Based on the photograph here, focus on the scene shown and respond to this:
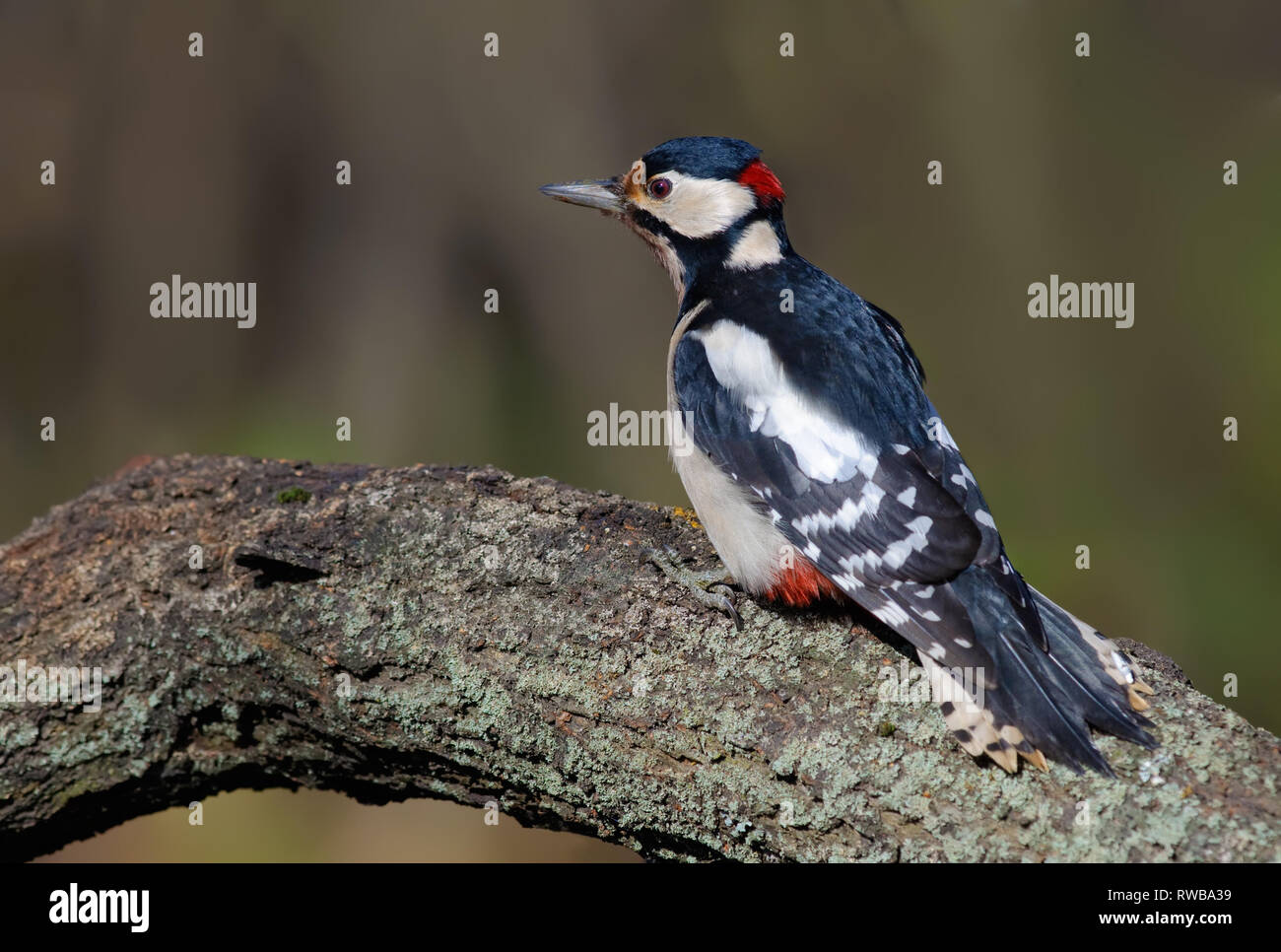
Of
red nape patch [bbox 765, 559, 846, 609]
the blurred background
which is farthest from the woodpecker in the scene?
the blurred background

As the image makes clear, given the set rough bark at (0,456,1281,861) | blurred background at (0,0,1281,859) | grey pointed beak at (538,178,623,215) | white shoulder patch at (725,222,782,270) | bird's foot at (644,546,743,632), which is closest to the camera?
rough bark at (0,456,1281,861)

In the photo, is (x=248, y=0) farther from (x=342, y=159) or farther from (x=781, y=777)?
(x=781, y=777)

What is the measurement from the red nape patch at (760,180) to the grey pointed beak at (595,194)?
15.7 inches

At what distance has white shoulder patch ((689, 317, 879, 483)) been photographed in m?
2.36

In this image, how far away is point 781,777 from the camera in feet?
6.48

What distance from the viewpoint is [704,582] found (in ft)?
7.94

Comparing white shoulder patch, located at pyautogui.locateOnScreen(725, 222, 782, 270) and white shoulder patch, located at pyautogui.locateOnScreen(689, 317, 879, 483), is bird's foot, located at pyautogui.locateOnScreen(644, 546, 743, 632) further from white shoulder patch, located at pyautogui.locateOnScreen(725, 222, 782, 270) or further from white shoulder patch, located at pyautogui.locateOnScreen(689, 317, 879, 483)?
white shoulder patch, located at pyautogui.locateOnScreen(725, 222, 782, 270)

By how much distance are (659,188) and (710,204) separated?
0.53 ft

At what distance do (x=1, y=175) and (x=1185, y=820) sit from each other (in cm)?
543

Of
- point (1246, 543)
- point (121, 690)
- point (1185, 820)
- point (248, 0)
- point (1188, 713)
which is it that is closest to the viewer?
point (1185, 820)

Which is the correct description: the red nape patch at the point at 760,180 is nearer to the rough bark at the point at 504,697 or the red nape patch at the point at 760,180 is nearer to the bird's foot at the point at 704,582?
the rough bark at the point at 504,697

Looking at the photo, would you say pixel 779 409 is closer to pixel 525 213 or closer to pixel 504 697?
pixel 504 697

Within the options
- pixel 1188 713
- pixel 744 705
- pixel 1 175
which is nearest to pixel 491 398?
pixel 1 175

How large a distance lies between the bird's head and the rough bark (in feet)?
2.50
